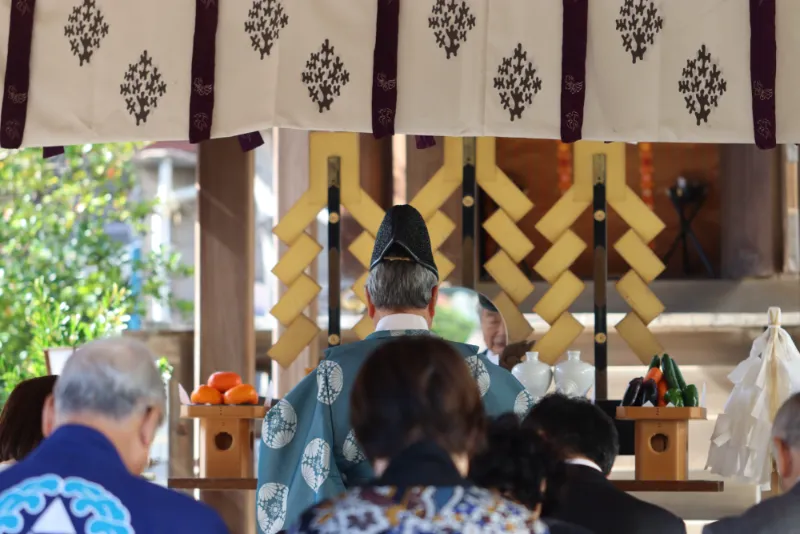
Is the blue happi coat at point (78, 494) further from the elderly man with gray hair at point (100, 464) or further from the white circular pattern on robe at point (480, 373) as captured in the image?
the white circular pattern on robe at point (480, 373)

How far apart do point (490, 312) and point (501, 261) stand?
39cm

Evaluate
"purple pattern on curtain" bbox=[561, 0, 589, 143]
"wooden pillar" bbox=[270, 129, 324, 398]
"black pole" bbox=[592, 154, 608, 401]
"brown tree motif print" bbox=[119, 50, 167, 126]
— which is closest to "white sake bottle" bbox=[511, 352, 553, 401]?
"black pole" bbox=[592, 154, 608, 401]

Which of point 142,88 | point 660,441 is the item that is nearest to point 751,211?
point 660,441

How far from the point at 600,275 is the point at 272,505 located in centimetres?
149

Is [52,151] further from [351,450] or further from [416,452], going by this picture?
[416,452]

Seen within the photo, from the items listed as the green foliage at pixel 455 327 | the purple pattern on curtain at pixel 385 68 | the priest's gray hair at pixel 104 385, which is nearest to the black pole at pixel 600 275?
the purple pattern on curtain at pixel 385 68

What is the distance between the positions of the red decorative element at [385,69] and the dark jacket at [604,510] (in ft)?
4.54

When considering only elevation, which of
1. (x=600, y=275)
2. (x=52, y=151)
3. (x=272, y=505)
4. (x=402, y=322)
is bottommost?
(x=272, y=505)

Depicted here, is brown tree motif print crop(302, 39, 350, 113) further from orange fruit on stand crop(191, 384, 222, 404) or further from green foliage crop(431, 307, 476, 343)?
green foliage crop(431, 307, 476, 343)

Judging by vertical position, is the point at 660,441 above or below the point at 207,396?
below

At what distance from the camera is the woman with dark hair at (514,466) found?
75.7 inches

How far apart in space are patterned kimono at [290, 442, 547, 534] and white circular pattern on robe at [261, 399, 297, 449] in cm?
121

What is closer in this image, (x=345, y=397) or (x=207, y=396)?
(x=345, y=397)

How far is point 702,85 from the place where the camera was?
338 cm
